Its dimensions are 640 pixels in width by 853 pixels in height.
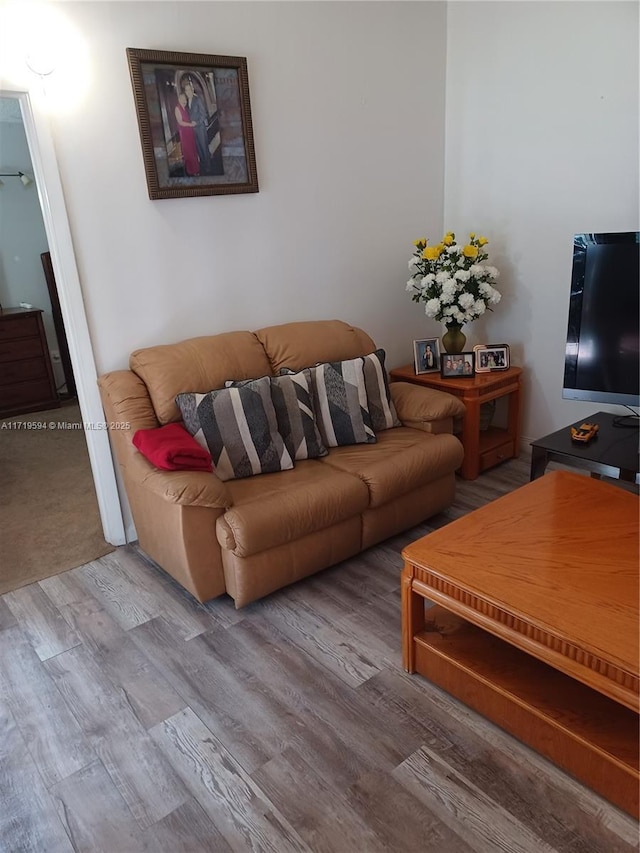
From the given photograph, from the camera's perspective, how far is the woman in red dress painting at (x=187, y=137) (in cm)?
269

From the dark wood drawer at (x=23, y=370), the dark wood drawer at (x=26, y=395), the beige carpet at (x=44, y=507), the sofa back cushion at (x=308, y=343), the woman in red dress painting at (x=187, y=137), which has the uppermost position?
the woman in red dress painting at (x=187, y=137)

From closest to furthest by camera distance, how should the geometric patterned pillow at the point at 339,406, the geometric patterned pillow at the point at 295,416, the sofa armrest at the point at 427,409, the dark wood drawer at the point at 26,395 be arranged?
the geometric patterned pillow at the point at 295,416 < the geometric patterned pillow at the point at 339,406 < the sofa armrest at the point at 427,409 < the dark wood drawer at the point at 26,395

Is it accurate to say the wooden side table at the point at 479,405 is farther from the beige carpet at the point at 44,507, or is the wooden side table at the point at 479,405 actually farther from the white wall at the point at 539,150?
the beige carpet at the point at 44,507

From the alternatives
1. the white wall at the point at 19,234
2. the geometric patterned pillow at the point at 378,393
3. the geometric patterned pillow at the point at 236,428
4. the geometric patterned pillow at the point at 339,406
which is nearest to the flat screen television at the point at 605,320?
the geometric patterned pillow at the point at 378,393

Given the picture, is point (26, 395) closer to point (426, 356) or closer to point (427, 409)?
point (426, 356)

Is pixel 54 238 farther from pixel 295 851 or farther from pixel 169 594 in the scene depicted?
pixel 295 851

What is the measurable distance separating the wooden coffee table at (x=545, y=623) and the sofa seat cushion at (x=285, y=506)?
0.56 m

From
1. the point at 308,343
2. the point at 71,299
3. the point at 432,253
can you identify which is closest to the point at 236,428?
the point at 308,343

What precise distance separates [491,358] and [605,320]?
94 cm

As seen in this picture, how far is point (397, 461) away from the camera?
2609 millimetres

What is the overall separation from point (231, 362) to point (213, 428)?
400mm

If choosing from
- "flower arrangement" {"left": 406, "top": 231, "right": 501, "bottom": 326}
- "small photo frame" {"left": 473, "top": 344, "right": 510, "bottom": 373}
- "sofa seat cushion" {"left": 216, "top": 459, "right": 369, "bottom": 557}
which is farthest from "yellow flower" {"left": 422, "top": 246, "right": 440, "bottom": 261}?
"sofa seat cushion" {"left": 216, "top": 459, "right": 369, "bottom": 557}

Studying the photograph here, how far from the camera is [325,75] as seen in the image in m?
3.14

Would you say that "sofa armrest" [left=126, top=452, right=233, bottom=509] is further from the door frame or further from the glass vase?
the glass vase
